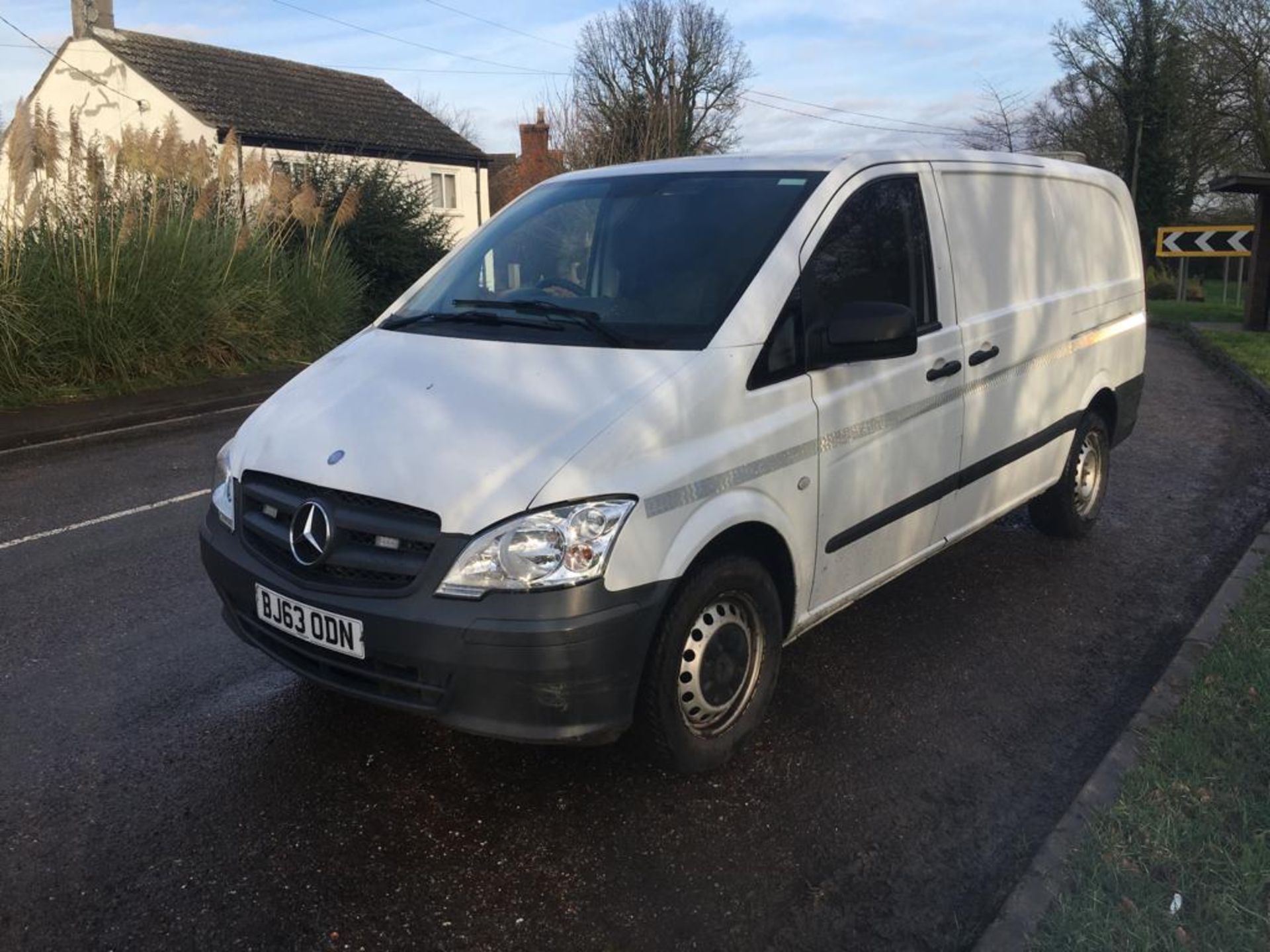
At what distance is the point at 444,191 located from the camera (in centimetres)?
3859

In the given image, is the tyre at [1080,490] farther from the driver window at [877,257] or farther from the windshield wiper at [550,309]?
the windshield wiper at [550,309]

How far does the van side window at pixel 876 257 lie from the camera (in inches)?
152

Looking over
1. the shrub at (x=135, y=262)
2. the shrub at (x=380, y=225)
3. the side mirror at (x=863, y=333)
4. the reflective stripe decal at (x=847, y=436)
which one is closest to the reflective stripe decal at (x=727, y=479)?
the reflective stripe decal at (x=847, y=436)

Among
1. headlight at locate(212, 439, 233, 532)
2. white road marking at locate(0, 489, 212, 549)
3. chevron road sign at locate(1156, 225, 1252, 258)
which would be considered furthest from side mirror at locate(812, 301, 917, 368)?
chevron road sign at locate(1156, 225, 1252, 258)

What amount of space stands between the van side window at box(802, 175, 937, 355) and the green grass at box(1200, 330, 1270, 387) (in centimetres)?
A: 905

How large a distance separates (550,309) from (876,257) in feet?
4.20

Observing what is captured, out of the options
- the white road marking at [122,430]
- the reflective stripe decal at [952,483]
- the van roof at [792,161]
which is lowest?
the white road marking at [122,430]

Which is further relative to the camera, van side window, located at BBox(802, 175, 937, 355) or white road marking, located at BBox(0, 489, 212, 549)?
white road marking, located at BBox(0, 489, 212, 549)

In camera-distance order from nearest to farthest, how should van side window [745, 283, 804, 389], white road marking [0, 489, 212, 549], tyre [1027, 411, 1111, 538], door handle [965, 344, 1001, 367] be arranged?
van side window [745, 283, 804, 389] → door handle [965, 344, 1001, 367] → tyre [1027, 411, 1111, 538] → white road marking [0, 489, 212, 549]

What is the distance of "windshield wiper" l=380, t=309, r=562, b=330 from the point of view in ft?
12.9

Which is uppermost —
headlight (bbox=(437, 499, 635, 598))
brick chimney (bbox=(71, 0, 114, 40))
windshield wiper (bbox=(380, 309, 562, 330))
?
brick chimney (bbox=(71, 0, 114, 40))

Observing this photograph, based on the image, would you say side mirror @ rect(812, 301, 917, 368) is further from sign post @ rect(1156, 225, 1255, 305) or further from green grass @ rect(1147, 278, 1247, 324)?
green grass @ rect(1147, 278, 1247, 324)

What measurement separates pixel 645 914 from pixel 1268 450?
7.83 m

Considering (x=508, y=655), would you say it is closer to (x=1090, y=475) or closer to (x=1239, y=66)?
(x=1090, y=475)
